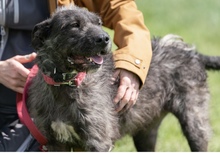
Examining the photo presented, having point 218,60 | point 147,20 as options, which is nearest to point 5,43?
point 218,60

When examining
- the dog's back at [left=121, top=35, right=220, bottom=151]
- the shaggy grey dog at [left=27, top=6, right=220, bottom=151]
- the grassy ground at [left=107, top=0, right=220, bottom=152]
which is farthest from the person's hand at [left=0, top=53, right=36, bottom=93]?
the grassy ground at [left=107, top=0, right=220, bottom=152]

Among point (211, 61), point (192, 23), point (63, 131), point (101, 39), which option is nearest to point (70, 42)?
point (101, 39)

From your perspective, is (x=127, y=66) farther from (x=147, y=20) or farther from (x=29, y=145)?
(x=147, y=20)

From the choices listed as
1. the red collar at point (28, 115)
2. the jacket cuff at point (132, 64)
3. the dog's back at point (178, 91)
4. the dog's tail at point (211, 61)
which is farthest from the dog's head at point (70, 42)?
the dog's tail at point (211, 61)

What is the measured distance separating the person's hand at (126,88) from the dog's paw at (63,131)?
48cm

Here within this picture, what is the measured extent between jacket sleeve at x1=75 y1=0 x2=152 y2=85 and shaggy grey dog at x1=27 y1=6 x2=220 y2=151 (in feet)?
0.50

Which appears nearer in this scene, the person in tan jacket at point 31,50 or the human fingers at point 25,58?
the human fingers at point 25,58

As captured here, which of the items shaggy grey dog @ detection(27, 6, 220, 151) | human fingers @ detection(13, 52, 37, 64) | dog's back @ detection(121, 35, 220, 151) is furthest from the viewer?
dog's back @ detection(121, 35, 220, 151)

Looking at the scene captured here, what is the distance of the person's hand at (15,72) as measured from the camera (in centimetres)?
624

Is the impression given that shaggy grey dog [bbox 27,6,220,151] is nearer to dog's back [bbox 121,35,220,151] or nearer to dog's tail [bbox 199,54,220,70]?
dog's back [bbox 121,35,220,151]

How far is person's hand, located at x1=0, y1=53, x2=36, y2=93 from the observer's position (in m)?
6.24

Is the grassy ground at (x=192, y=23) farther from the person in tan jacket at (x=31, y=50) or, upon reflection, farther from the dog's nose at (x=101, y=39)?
the dog's nose at (x=101, y=39)

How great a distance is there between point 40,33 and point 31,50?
76 centimetres

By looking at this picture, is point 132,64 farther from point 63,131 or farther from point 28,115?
point 28,115
